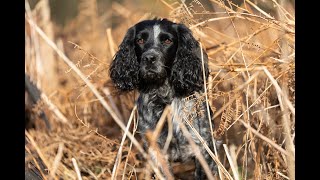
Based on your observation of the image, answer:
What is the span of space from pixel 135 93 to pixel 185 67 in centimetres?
86

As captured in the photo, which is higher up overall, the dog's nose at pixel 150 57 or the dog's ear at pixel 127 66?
the dog's nose at pixel 150 57

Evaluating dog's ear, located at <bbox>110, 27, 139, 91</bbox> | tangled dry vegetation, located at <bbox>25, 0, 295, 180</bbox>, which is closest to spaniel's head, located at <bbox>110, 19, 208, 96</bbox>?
dog's ear, located at <bbox>110, 27, 139, 91</bbox>

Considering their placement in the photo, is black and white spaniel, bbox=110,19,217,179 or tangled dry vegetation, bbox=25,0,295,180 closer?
tangled dry vegetation, bbox=25,0,295,180

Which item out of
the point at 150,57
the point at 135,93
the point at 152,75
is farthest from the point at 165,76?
the point at 135,93

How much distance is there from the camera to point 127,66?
561cm

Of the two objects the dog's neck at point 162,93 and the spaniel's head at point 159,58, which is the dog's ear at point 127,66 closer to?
the spaniel's head at point 159,58

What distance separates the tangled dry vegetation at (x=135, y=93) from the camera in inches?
174

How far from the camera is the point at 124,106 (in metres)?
6.61

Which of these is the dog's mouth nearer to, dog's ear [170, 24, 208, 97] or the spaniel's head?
the spaniel's head

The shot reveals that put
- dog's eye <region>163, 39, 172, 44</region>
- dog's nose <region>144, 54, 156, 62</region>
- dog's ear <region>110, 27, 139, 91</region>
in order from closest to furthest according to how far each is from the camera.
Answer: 1. dog's nose <region>144, 54, 156, 62</region>
2. dog's eye <region>163, 39, 172, 44</region>
3. dog's ear <region>110, 27, 139, 91</region>

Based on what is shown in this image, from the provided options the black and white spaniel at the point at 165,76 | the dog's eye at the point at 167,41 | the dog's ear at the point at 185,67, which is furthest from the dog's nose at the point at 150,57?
the dog's ear at the point at 185,67

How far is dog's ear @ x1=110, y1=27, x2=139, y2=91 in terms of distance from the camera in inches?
219

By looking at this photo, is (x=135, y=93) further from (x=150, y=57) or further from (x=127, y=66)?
(x=150, y=57)
